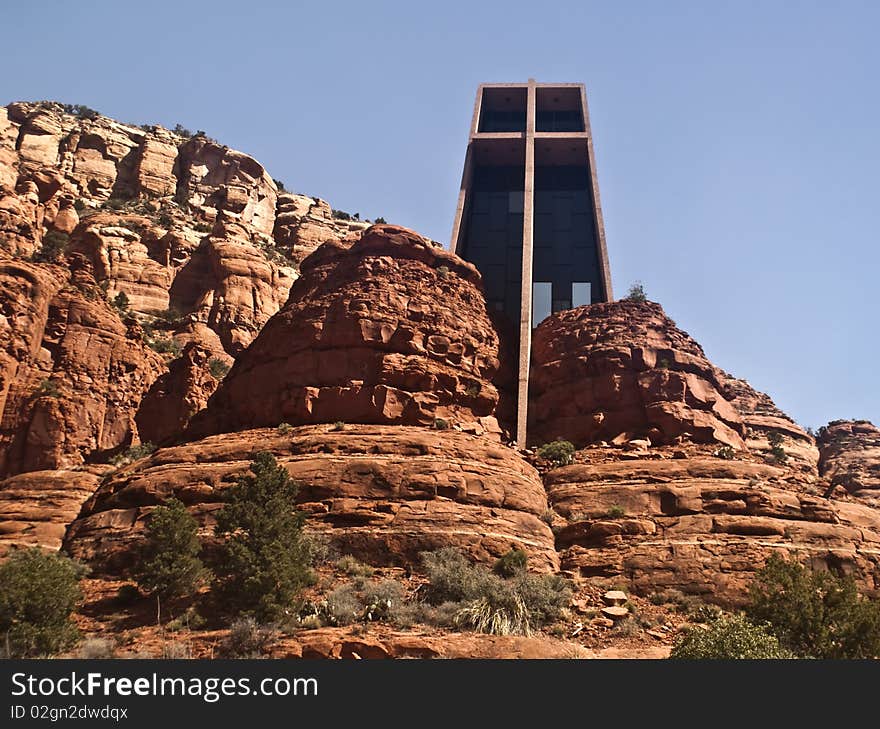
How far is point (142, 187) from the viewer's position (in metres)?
79.8

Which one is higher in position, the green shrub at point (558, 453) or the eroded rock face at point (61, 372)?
the eroded rock face at point (61, 372)

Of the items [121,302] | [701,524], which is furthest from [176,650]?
[121,302]

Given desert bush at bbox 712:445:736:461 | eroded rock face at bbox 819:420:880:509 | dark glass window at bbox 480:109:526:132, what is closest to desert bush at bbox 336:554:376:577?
desert bush at bbox 712:445:736:461

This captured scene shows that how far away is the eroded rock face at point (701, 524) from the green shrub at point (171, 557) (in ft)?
33.6

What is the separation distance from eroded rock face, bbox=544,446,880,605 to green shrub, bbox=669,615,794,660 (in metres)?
5.63

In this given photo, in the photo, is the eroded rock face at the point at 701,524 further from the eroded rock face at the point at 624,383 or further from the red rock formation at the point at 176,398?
the red rock formation at the point at 176,398

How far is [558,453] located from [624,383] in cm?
469

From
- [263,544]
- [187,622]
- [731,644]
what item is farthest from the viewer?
[263,544]

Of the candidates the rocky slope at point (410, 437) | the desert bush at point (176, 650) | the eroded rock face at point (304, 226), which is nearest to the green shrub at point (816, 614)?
the rocky slope at point (410, 437)

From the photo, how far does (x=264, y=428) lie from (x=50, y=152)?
56.9m

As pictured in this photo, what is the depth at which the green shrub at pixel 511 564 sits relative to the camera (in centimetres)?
2292

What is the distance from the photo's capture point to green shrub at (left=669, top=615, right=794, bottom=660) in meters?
16.7

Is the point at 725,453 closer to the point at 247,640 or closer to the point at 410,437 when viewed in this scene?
the point at 410,437

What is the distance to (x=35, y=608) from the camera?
1883cm
